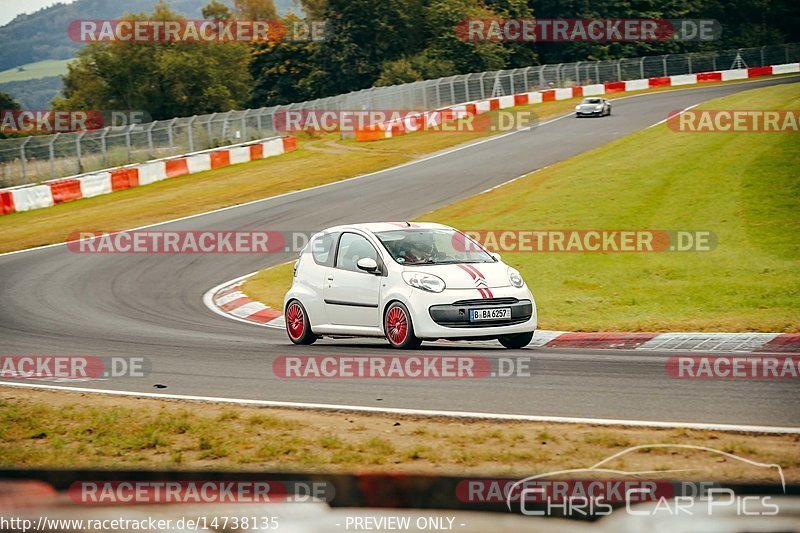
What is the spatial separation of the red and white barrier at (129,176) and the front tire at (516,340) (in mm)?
24065

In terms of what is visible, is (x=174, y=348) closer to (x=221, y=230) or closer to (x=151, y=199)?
(x=221, y=230)

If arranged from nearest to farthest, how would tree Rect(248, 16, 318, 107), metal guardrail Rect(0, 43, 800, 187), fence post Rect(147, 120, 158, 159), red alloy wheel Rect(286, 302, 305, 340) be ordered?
red alloy wheel Rect(286, 302, 305, 340) < metal guardrail Rect(0, 43, 800, 187) < fence post Rect(147, 120, 158, 159) < tree Rect(248, 16, 318, 107)

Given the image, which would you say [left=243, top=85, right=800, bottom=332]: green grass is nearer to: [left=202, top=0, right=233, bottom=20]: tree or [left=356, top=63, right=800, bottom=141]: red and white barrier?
[left=356, top=63, right=800, bottom=141]: red and white barrier

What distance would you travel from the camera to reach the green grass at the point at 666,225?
1433 centimetres

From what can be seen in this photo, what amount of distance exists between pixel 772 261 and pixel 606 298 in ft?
10.5

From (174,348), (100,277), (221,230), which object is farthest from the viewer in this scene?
(221,230)

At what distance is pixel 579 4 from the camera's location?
8331cm

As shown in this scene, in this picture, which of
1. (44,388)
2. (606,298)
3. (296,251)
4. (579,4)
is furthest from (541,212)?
(579,4)

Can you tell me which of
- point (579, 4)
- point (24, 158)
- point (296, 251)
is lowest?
point (296, 251)

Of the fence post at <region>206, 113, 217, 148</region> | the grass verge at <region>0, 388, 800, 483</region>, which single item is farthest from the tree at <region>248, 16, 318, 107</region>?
the grass verge at <region>0, 388, 800, 483</region>

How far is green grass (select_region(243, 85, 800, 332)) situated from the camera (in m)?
14.3

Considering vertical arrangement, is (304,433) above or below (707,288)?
above

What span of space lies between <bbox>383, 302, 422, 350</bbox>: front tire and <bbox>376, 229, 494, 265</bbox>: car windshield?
678 mm

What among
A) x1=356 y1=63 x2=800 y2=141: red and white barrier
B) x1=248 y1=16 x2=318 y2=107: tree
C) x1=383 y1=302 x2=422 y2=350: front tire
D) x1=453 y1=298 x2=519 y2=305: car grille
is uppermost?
x1=248 y1=16 x2=318 y2=107: tree
